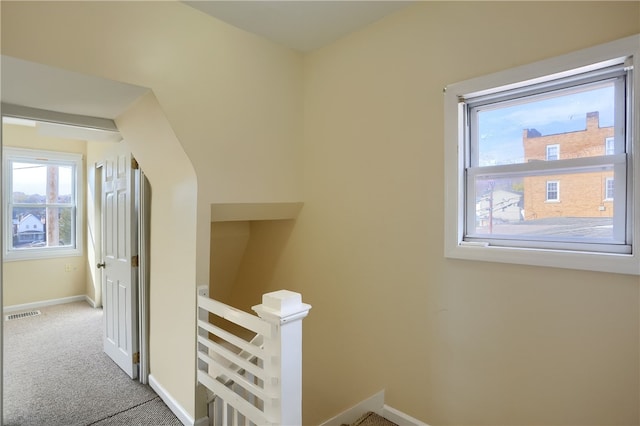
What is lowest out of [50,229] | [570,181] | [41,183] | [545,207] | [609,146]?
[50,229]

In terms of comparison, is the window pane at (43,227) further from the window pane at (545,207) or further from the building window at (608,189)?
the building window at (608,189)

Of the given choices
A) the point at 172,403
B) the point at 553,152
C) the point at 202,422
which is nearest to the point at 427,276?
the point at 553,152

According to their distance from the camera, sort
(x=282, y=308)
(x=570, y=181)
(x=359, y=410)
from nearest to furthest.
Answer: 1. (x=282, y=308)
2. (x=570, y=181)
3. (x=359, y=410)

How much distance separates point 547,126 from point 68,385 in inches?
147

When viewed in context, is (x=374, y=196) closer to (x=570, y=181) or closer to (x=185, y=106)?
(x=570, y=181)

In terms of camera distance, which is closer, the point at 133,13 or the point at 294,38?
the point at 133,13

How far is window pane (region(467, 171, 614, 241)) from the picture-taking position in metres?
1.46

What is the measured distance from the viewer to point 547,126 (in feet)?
5.26

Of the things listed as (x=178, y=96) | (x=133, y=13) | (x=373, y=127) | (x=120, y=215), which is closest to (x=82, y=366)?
(x=120, y=215)

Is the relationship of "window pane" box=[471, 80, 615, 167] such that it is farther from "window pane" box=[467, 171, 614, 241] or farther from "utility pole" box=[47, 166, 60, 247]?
"utility pole" box=[47, 166, 60, 247]

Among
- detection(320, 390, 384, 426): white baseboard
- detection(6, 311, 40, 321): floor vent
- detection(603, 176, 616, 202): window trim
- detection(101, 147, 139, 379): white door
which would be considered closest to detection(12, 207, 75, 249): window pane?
detection(6, 311, 40, 321): floor vent

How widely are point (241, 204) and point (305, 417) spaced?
1.79 m

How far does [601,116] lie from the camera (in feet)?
4.77

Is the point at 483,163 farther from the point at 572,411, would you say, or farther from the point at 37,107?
the point at 37,107
